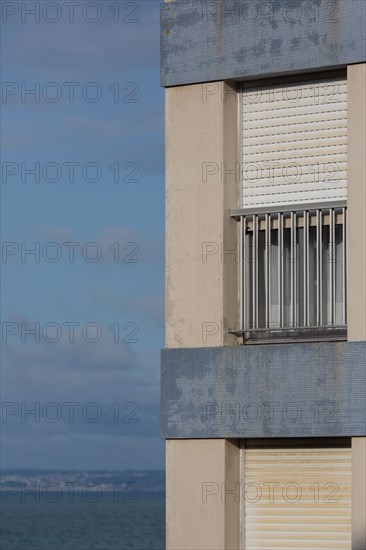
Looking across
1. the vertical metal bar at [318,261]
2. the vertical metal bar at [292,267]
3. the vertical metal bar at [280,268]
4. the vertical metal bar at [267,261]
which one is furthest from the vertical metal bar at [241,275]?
the vertical metal bar at [318,261]

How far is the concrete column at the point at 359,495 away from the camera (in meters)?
14.1

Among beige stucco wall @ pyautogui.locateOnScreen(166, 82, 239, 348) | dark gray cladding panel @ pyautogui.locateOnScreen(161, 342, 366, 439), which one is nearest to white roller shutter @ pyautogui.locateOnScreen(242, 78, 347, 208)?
beige stucco wall @ pyautogui.locateOnScreen(166, 82, 239, 348)

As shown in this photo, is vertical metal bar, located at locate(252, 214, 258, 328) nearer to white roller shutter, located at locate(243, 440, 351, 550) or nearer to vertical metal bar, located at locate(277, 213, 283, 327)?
vertical metal bar, located at locate(277, 213, 283, 327)

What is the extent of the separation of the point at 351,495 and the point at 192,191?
11.5ft

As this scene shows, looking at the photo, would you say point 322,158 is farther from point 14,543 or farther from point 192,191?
point 14,543

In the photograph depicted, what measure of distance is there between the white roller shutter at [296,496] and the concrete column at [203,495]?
17cm

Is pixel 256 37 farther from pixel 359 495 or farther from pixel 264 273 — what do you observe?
pixel 359 495

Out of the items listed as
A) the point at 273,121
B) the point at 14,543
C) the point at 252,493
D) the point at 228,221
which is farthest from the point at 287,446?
the point at 14,543

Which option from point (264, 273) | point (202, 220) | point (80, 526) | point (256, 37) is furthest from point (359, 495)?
point (80, 526)

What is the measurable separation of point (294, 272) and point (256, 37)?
2.41 metres

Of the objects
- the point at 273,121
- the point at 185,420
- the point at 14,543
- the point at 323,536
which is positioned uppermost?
the point at 273,121

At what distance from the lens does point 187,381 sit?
1507 centimetres

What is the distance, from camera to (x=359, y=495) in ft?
46.3

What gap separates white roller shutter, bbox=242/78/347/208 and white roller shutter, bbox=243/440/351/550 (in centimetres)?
253
